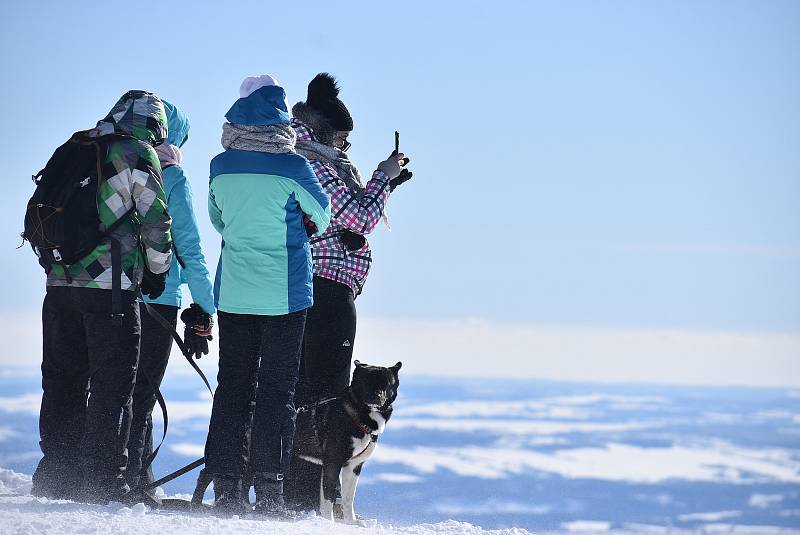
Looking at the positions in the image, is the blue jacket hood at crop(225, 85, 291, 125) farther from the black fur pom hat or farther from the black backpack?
the black backpack

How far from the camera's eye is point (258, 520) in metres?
5.42

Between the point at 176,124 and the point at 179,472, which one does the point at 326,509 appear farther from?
the point at 176,124

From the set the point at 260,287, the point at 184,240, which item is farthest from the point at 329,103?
the point at 260,287

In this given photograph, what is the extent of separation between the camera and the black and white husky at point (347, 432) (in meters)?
6.15

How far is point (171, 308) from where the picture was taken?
6.26 metres

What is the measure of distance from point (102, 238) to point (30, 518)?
1482mm

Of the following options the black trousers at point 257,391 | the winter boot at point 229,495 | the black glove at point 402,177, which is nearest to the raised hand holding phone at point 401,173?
the black glove at point 402,177

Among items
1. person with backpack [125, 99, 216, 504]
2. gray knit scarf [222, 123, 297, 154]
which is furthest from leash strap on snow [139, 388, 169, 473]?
gray knit scarf [222, 123, 297, 154]

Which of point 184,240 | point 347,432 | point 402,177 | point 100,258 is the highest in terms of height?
point 402,177

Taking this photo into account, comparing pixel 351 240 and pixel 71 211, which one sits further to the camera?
pixel 351 240

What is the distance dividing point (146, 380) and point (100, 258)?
1255 millimetres

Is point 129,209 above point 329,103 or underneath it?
underneath

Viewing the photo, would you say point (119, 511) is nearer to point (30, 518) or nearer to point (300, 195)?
point (30, 518)

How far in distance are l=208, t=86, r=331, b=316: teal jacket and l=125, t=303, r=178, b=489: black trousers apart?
2.46 feet
